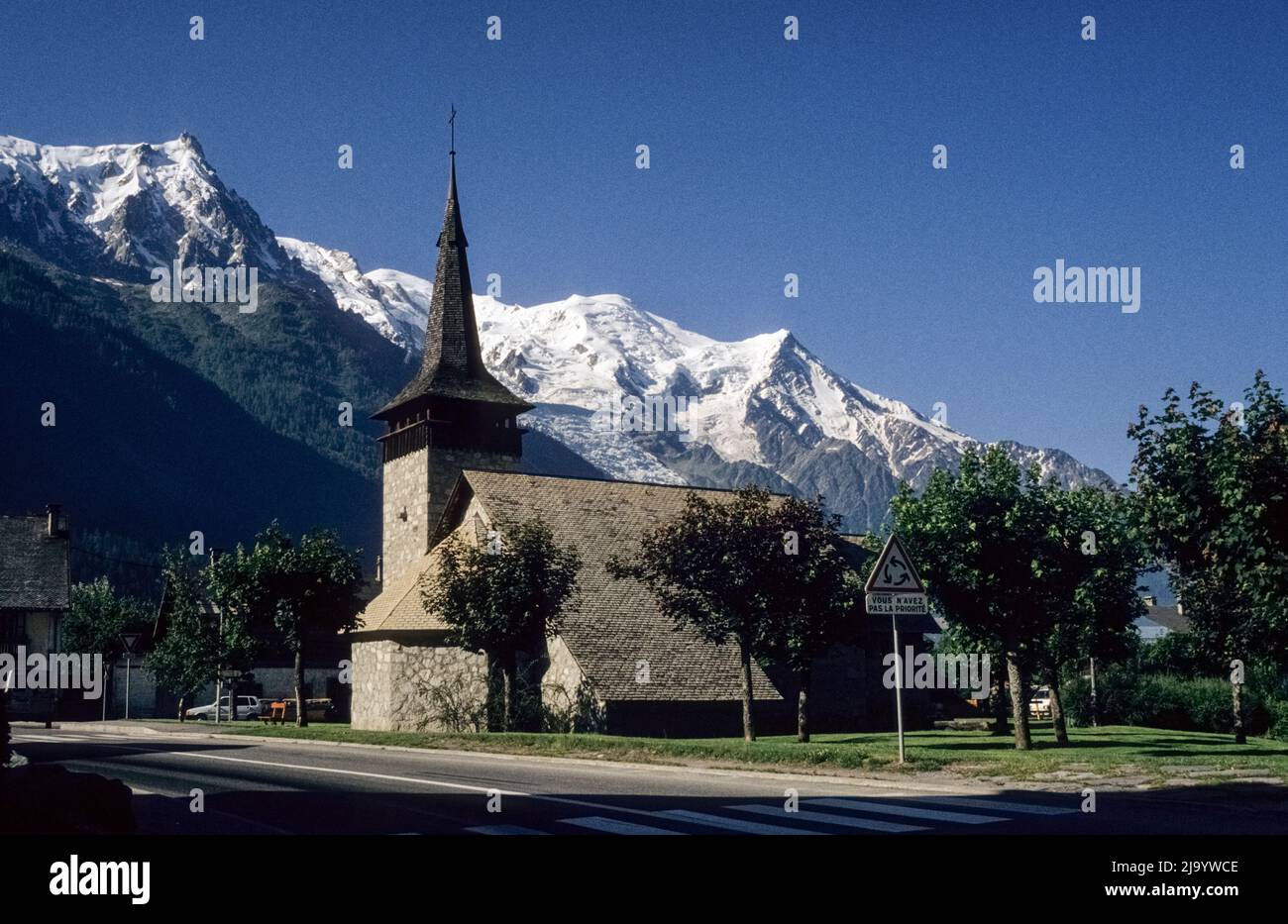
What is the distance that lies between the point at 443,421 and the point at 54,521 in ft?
79.6

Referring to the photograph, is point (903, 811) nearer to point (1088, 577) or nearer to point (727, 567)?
point (727, 567)

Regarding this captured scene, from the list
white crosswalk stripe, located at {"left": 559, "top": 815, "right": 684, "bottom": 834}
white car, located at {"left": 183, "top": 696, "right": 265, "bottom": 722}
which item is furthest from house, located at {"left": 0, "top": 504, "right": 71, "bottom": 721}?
white crosswalk stripe, located at {"left": 559, "top": 815, "right": 684, "bottom": 834}

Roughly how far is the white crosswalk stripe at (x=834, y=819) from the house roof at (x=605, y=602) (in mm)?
24232

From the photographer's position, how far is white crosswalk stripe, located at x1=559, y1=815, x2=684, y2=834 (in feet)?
43.7

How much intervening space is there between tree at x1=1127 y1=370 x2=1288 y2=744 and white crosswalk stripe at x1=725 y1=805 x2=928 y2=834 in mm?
12514

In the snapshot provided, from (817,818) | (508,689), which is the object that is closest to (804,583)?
(508,689)

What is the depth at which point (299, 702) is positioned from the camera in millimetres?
50875

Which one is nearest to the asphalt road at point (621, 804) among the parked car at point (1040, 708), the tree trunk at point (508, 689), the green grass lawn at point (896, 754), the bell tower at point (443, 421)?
the green grass lawn at point (896, 754)

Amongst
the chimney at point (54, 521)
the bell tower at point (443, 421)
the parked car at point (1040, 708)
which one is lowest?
the parked car at point (1040, 708)

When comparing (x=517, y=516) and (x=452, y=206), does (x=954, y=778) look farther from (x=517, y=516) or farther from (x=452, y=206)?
(x=452, y=206)

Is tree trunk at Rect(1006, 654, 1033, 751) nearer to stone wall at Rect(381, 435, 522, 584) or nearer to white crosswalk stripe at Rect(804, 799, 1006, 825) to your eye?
white crosswalk stripe at Rect(804, 799, 1006, 825)

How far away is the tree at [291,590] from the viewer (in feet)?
167

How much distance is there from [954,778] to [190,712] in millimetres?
62435

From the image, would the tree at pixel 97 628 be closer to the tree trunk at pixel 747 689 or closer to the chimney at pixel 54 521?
the chimney at pixel 54 521
